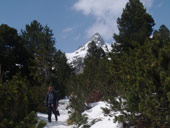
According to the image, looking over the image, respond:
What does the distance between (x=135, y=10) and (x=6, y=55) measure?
12.8 meters

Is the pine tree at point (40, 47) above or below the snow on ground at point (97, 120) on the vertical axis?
above

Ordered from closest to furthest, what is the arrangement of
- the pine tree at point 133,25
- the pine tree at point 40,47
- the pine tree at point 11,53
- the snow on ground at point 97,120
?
the snow on ground at point 97,120 < the pine tree at point 133,25 < the pine tree at point 11,53 < the pine tree at point 40,47

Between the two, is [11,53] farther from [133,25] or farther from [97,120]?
[97,120]

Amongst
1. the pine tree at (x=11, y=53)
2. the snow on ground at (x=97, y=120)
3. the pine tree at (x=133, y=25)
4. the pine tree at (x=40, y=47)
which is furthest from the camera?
the pine tree at (x=40, y=47)

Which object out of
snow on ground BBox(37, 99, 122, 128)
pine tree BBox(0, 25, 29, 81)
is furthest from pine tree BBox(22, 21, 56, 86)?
snow on ground BBox(37, 99, 122, 128)

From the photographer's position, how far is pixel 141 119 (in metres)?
4.50

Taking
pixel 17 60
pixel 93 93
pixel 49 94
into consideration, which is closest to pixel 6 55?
pixel 17 60

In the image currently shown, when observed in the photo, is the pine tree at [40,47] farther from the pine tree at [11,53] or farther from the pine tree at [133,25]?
the pine tree at [133,25]

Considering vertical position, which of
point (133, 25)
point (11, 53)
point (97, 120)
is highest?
point (133, 25)

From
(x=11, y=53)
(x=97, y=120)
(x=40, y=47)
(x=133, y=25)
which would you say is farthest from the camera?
(x=40, y=47)

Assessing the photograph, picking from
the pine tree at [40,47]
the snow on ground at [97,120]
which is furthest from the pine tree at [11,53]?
the snow on ground at [97,120]

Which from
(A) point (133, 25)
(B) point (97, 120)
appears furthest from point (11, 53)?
(B) point (97, 120)

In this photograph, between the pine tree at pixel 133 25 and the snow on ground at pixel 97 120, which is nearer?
the snow on ground at pixel 97 120

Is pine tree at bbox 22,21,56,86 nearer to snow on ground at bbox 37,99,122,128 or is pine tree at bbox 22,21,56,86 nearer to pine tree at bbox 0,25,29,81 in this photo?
pine tree at bbox 0,25,29,81
